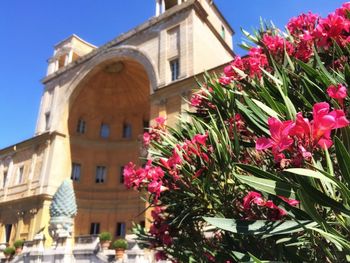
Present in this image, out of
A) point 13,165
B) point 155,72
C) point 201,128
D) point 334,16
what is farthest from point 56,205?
point 13,165

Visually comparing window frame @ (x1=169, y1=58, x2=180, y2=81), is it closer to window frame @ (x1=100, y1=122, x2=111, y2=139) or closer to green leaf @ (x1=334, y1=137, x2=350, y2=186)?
window frame @ (x1=100, y1=122, x2=111, y2=139)

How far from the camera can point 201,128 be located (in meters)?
3.38

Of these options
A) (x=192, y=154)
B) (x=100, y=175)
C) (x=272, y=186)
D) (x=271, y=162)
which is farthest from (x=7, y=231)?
(x=272, y=186)

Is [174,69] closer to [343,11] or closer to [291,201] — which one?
→ [343,11]

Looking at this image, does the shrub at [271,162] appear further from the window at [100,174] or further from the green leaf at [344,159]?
the window at [100,174]

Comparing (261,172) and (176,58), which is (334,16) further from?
(176,58)

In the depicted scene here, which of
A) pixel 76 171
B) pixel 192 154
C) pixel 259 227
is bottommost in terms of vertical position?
pixel 259 227

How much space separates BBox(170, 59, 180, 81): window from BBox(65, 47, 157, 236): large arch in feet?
14.7

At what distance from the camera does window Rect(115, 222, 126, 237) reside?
25109mm

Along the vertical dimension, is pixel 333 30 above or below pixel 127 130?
below

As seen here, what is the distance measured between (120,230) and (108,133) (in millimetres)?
8428

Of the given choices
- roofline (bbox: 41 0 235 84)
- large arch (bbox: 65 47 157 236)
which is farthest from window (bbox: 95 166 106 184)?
roofline (bbox: 41 0 235 84)

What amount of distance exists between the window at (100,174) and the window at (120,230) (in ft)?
12.9

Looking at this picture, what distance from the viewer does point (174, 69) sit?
1962 centimetres
